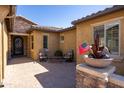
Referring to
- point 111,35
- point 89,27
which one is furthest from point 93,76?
point 89,27

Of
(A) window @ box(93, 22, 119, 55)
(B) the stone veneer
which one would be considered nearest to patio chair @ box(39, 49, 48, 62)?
(A) window @ box(93, 22, 119, 55)

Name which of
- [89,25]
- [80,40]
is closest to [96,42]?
[89,25]

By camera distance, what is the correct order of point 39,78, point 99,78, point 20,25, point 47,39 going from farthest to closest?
point 20,25 < point 47,39 < point 39,78 < point 99,78

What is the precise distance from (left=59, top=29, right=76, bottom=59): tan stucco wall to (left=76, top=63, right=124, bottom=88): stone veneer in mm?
8889

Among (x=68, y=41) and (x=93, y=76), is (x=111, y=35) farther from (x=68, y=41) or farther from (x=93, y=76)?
(x=68, y=41)

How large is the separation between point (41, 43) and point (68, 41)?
2.91m

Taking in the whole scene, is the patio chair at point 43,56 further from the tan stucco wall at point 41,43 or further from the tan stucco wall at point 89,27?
the tan stucco wall at point 89,27

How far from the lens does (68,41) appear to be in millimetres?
13617

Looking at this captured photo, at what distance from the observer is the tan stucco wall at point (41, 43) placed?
13812 mm

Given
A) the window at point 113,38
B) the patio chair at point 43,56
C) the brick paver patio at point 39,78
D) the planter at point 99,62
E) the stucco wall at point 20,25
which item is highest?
the stucco wall at point 20,25

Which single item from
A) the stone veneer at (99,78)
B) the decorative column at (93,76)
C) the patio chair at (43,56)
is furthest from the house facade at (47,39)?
the stone veneer at (99,78)

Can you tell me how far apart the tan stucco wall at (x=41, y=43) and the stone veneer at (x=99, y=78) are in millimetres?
10426

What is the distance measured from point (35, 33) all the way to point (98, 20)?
25.9 ft

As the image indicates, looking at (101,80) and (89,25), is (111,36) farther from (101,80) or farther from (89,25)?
(101,80)
